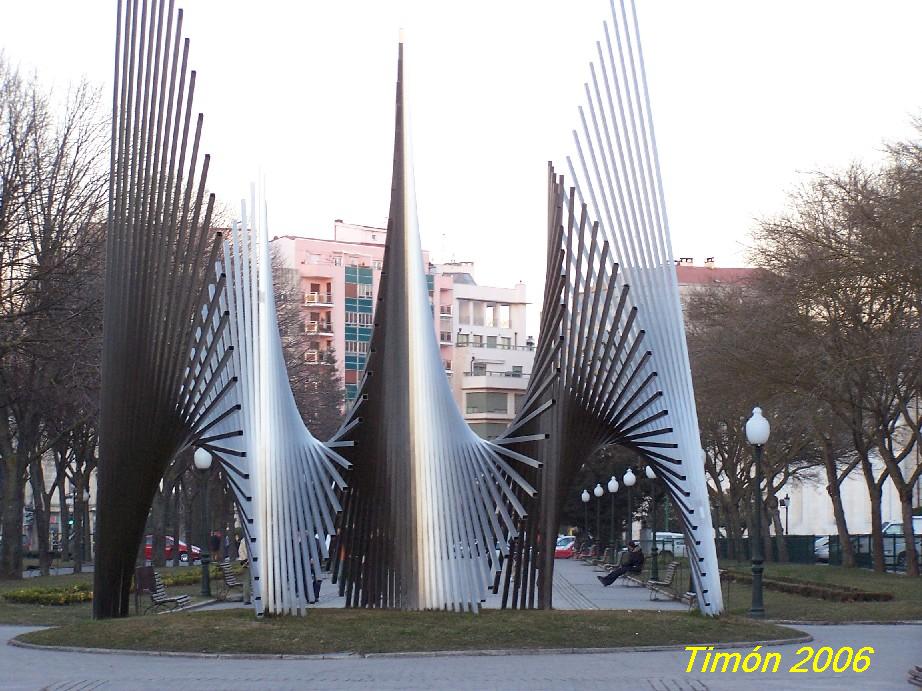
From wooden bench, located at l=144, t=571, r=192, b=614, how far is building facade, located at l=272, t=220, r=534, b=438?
3842 centimetres

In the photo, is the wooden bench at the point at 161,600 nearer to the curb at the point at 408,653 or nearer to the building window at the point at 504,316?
the curb at the point at 408,653

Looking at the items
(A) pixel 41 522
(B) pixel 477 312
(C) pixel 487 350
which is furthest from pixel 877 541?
(B) pixel 477 312

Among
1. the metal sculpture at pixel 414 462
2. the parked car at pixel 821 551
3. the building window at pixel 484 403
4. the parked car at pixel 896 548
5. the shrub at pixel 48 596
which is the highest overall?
the building window at pixel 484 403

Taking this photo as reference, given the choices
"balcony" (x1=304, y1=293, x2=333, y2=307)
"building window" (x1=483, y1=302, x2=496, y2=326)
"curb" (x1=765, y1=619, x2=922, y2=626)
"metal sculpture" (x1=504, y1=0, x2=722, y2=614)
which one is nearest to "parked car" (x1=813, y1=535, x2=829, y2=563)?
"balcony" (x1=304, y1=293, x2=333, y2=307)

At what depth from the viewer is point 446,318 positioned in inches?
3954

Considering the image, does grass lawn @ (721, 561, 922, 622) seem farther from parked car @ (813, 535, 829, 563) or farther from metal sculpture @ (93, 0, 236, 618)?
parked car @ (813, 535, 829, 563)

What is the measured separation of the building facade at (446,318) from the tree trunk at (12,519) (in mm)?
29485

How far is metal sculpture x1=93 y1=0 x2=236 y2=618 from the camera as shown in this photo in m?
18.5

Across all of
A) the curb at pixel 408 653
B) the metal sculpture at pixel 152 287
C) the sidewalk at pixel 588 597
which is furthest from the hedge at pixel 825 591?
the metal sculpture at pixel 152 287

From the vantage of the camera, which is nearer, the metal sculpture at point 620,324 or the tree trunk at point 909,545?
the metal sculpture at point 620,324

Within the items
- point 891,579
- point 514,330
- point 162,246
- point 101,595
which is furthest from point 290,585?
point 514,330

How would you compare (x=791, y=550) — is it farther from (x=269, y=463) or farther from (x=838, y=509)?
(x=269, y=463)

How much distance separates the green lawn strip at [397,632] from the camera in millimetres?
16172

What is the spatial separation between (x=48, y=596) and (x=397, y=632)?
11.1m
